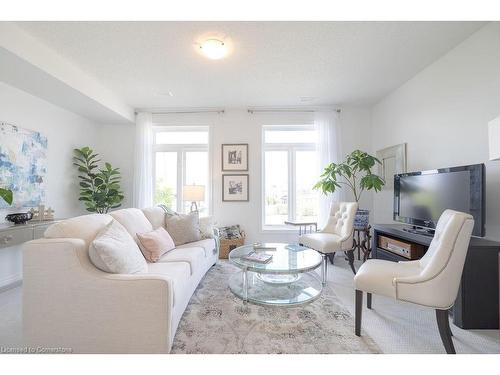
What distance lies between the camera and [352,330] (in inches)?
70.1

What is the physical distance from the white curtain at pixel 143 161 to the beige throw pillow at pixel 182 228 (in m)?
1.35

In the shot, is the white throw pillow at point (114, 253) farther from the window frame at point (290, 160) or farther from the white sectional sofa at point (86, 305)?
the window frame at point (290, 160)

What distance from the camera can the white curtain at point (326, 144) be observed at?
3939 mm

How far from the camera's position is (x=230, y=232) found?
12.7 ft

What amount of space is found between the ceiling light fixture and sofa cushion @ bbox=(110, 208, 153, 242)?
180 cm

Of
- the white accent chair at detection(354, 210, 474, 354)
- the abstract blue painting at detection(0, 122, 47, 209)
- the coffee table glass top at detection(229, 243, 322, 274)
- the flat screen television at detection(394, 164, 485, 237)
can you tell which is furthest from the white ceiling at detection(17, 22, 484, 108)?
the coffee table glass top at detection(229, 243, 322, 274)

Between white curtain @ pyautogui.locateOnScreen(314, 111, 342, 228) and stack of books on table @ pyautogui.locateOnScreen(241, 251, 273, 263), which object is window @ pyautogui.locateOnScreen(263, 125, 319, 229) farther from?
stack of books on table @ pyautogui.locateOnScreen(241, 251, 273, 263)

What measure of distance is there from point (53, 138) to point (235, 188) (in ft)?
9.08

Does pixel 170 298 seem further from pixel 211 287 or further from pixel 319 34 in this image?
pixel 319 34

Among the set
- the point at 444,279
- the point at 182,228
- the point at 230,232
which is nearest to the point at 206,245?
the point at 182,228

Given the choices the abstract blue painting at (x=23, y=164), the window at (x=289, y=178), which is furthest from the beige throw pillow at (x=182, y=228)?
the abstract blue painting at (x=23, y=164)

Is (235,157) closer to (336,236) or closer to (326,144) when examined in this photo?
(326,144)

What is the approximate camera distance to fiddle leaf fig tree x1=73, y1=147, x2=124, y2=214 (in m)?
3.62
